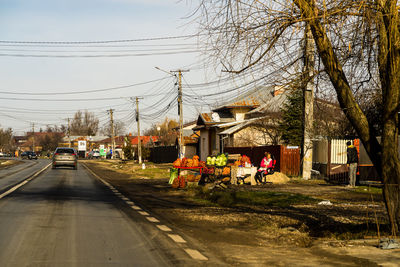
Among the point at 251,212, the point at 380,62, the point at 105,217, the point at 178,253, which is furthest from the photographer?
the point at 251,212

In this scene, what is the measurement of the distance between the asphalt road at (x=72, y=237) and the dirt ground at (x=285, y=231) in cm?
99

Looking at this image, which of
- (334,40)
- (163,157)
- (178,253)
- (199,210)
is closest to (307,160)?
Result: (199,210)

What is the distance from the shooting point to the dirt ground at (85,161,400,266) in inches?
307

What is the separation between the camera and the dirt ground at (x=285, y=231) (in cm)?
780

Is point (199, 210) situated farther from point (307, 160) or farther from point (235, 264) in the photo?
point (307, 160)

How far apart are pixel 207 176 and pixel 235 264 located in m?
15.8

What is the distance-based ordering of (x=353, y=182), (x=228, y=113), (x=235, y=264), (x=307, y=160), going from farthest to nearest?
1. (x=228, y=113)
2. (x=307, y=160)
3. (x=353, y=182)
4. (x=235, y=264)

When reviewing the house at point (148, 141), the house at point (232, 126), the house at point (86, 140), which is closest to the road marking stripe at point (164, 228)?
the house at point (232, 126)

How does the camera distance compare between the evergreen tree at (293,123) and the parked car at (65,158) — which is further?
the parked car at (65,158)

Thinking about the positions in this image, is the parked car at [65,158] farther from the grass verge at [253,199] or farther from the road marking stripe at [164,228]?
the road marking stripe at [164,228]

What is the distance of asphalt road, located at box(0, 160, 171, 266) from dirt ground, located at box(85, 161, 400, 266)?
0.99 m

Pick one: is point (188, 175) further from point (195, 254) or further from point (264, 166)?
point (195, 254)

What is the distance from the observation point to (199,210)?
1430 centimetres

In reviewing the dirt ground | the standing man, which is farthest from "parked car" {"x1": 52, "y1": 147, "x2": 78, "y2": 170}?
the dirt ground
